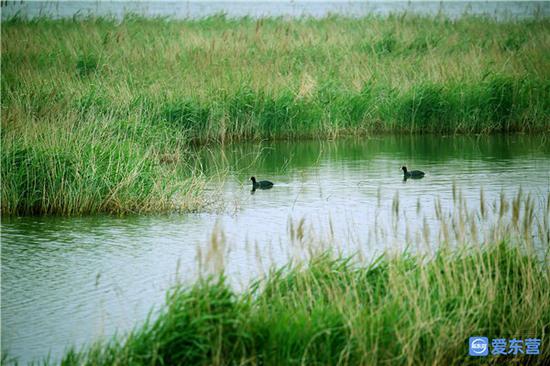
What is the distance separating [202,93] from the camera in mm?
16438

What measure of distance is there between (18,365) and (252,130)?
1050 centimetres

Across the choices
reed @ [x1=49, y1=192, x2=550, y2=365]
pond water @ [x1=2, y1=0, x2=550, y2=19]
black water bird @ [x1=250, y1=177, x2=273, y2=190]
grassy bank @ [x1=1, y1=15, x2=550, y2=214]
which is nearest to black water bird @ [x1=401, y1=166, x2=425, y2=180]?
black water bird @ [x1=250, y1=177, x2=273, y2=190]

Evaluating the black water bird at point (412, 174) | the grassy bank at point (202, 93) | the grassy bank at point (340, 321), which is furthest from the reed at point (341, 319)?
the black water bird at point (412, 174)

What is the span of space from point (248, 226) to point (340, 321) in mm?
4645

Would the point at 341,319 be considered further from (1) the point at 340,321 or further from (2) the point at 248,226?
(2) the point at 248,226

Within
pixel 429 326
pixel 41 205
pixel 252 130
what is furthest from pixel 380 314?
pixel 252 130

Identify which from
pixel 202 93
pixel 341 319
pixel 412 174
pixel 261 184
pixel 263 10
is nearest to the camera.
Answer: pixel 341 319

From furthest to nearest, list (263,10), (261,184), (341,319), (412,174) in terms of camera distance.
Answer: (263,10)
(412,174)
(261,184)
(341,319)

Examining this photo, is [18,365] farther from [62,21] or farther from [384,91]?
[62,21]

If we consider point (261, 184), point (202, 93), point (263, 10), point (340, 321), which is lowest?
point (340, 321)

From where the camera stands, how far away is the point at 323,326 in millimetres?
5879

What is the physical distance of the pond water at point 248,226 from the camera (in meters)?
7.43

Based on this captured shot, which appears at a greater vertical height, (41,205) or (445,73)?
(445,73)

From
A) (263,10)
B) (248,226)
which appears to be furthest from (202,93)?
(263,10)
